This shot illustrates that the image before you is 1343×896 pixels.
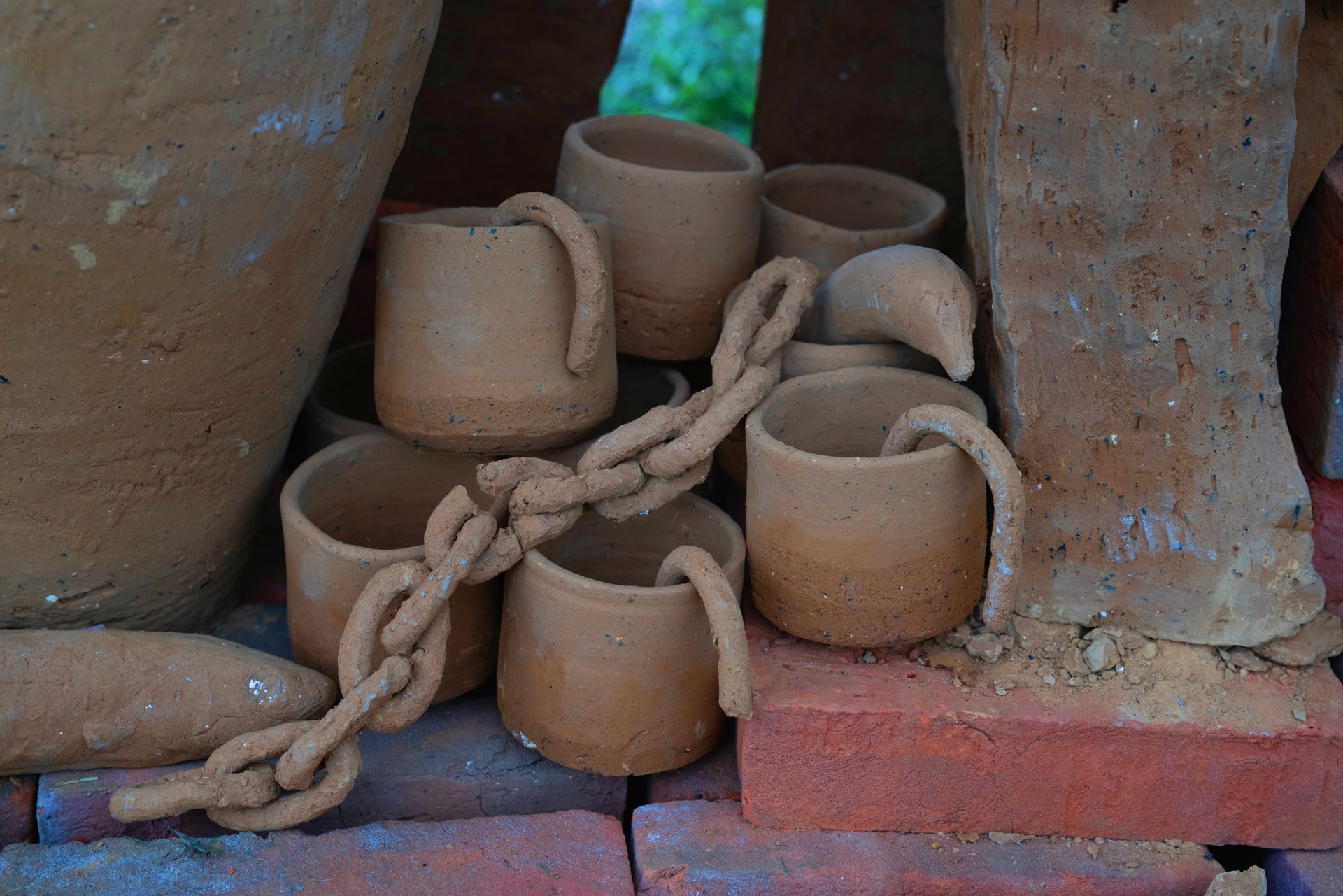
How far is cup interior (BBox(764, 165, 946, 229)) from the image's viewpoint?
2.72 metres

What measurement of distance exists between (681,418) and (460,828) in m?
0.73

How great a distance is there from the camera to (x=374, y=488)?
2281mm

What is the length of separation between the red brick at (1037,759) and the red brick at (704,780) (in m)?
0.13

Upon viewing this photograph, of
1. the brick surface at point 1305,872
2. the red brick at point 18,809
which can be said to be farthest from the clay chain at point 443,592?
the brick surface at point 1305,872

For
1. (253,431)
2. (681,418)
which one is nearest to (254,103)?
(253,431)

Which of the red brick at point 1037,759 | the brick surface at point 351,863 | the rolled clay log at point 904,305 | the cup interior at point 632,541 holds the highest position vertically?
the rolled clay log at point 904,305

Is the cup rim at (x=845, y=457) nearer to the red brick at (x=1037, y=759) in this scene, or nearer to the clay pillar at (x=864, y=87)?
the red brick at (x=1037, y=759)

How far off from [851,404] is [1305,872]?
105 cm

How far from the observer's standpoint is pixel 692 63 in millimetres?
5723

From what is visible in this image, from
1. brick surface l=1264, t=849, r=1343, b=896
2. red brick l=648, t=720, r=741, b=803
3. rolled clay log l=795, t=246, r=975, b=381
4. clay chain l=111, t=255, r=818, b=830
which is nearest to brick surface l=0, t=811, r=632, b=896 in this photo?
clay chain l=111, t=255, r=818, b=830

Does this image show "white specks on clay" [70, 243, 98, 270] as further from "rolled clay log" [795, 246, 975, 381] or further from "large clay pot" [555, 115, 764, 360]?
"rolled clay log" [795, 246, 975, 381]

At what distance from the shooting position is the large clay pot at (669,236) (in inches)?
88.2

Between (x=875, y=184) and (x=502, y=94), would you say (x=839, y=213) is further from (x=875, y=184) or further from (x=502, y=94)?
(x=502, y=94)

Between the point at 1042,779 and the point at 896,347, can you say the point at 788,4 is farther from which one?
the point at 1042,779
